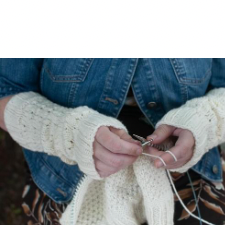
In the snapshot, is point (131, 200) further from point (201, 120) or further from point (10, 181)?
point (10, 181)

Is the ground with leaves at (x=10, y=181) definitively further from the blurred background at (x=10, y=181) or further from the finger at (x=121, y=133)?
the finger at (x=121, y=133)

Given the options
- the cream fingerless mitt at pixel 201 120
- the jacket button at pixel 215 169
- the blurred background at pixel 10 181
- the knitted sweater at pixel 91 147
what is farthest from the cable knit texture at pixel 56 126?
the blurred background at pixel 10 181

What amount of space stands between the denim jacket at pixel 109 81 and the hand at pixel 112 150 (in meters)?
→ 0.16

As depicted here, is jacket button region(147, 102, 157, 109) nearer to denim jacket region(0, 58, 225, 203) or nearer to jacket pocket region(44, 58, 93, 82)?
denim jacket region(0, 58, 225, 203)

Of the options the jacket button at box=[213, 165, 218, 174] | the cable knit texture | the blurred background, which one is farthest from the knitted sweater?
the blurred background

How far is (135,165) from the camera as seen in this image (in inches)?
28.8

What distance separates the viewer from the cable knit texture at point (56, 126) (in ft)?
2.24

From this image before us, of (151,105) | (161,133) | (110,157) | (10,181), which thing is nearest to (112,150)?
(110,157)

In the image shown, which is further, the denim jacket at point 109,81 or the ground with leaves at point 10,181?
the ground with leaves at point 10,181

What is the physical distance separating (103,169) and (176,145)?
0.18 meters

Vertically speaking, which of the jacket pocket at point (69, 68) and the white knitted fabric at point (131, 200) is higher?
the jacket pocket at point (69, 68)
